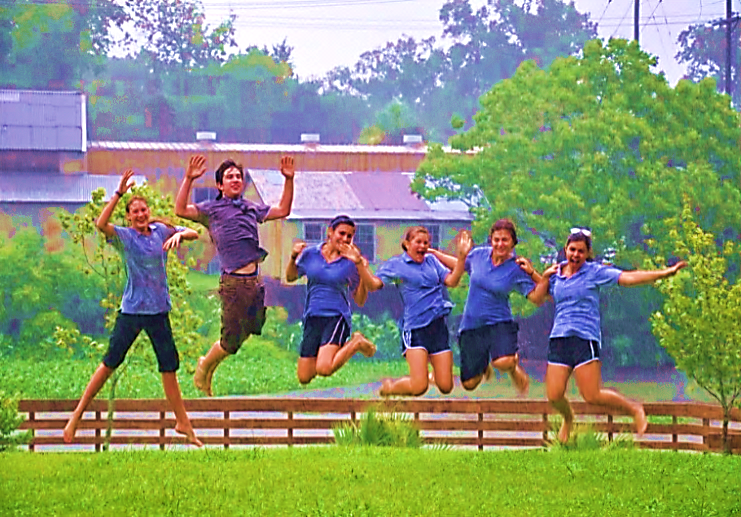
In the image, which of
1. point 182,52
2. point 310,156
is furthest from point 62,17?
point 310,156

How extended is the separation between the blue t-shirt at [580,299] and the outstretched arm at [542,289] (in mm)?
72

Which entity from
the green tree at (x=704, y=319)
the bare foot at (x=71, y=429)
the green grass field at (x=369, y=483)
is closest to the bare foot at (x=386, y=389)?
the green grass field at (x=369, y=483)

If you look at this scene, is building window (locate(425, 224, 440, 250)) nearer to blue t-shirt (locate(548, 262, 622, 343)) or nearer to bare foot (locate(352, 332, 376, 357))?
blue t-shirt (locate(548, 262, 622, 343))

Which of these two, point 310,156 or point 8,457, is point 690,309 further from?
point 8,457

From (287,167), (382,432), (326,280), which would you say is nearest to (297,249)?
(326,280)

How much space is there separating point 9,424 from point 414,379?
5.07 m

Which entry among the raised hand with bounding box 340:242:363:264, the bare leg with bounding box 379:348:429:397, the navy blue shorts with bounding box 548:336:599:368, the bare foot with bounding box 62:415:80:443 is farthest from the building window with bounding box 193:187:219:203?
the navy blue shorts with bounding box 548:336:599:368

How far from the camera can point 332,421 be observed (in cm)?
1931

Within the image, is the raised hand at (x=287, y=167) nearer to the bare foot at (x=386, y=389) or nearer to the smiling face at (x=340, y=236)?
the smiling face at (x=340, y=236)

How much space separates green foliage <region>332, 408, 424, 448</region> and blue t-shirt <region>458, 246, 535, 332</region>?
95.6 inches

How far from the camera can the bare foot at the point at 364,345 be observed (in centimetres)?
1616

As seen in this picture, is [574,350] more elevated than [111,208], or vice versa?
[111,208]

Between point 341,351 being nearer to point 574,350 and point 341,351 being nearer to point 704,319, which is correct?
point 574,350

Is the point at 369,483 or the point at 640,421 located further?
the point at 640,421
